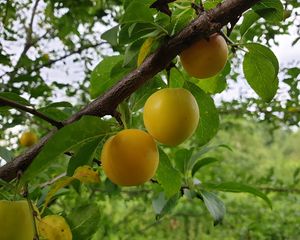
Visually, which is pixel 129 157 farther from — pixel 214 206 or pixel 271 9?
pixel 214 206

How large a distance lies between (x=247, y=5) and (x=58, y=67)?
6.20 feet

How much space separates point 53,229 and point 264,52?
47cm

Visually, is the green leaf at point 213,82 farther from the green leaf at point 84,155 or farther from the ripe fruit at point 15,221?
the ripe fruit at point 15,221

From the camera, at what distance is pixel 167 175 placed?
859mm

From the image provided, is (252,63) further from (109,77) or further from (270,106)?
(270,106)

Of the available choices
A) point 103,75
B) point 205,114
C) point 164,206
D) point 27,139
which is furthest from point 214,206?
point 27,139

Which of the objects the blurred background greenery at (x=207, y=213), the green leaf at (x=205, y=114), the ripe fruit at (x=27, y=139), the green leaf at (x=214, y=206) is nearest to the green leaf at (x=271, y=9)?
the green leaf at (x=205, y=114)

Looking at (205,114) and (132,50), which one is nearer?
(132,50)

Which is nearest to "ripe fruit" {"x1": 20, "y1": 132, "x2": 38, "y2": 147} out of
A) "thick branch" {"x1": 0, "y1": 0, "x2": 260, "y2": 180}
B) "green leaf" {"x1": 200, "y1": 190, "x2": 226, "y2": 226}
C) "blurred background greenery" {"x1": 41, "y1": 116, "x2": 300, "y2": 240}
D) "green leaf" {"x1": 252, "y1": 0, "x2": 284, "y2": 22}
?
"blurred background greenery" {"x1": 41, "y1": 116, "x2": 300, "y2": 240}

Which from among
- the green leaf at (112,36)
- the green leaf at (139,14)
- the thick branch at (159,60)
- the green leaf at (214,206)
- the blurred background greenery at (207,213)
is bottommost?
the blurred background greenery at (207,213)

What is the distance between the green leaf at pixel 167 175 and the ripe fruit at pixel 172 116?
162mm

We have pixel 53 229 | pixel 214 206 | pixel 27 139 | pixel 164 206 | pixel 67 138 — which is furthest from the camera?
pixel 27 139

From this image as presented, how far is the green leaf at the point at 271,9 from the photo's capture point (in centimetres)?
70

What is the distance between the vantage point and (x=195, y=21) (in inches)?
24.7
